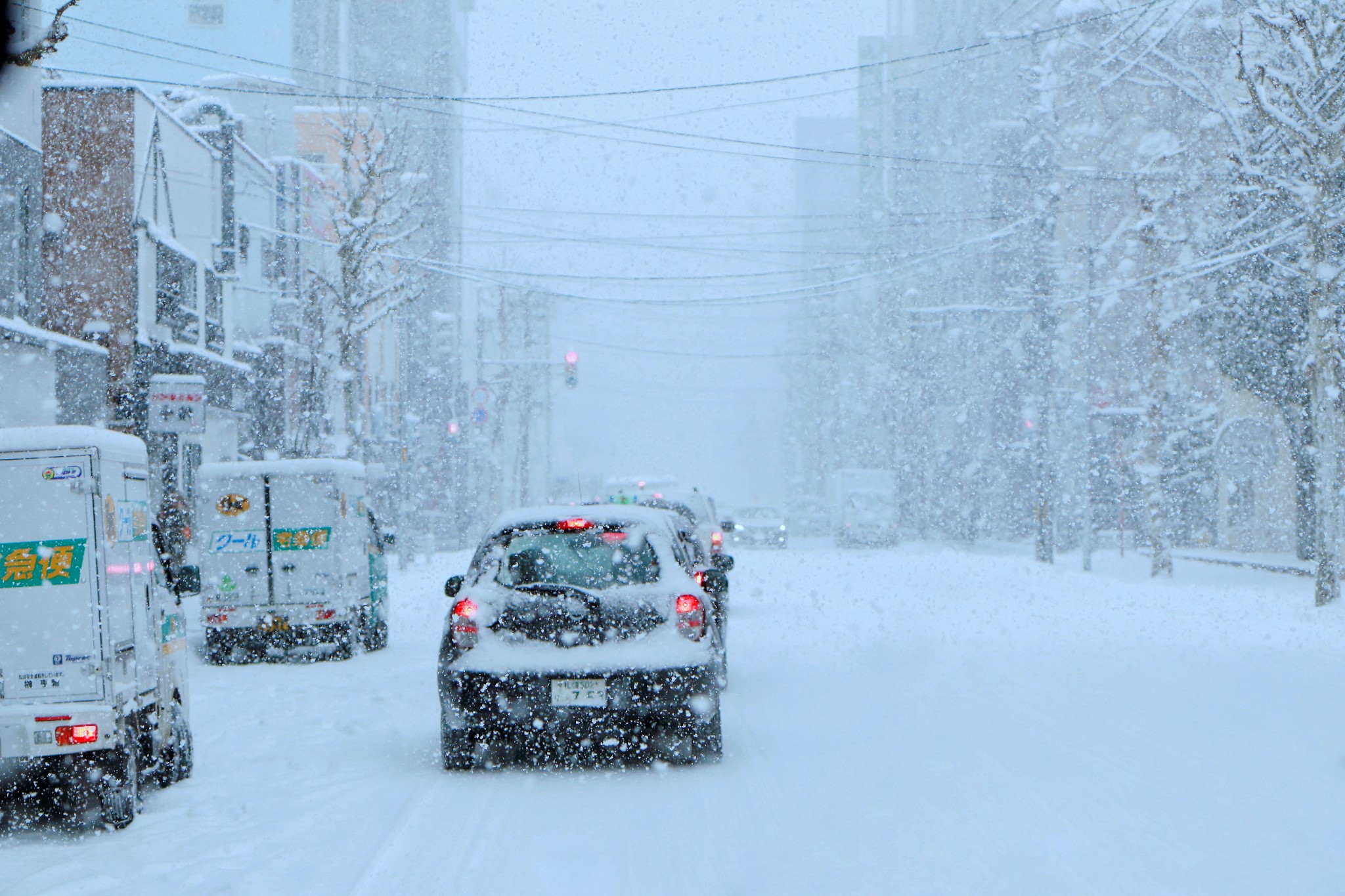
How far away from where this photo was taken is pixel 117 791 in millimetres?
7254

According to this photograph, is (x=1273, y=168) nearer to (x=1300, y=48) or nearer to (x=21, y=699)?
(x=1300, y=48)

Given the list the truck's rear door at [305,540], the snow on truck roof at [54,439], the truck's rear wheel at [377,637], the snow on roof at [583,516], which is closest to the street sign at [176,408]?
the truck's rear door at [305,540]

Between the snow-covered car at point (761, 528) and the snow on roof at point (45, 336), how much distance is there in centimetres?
3031

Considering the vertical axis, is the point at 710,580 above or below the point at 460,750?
above

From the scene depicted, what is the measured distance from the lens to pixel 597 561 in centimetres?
902

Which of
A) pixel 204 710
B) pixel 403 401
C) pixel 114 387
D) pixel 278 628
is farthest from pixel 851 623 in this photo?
pixel 403 401

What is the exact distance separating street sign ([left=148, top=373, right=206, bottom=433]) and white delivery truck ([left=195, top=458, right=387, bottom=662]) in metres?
1.68

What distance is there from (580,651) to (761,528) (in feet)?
147

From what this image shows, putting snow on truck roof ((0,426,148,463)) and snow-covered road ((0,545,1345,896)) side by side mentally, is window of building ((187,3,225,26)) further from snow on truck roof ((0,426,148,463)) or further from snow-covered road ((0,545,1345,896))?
snow on truck roof ((0,426,148,463))

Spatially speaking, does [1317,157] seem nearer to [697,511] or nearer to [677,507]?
[697,511]

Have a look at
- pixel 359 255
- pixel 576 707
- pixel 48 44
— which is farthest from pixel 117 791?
pixel 359 255

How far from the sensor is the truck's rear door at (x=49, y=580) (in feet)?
23.1

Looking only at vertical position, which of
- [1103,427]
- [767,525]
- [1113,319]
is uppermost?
[1113,319]

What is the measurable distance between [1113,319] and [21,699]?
45927 mm
